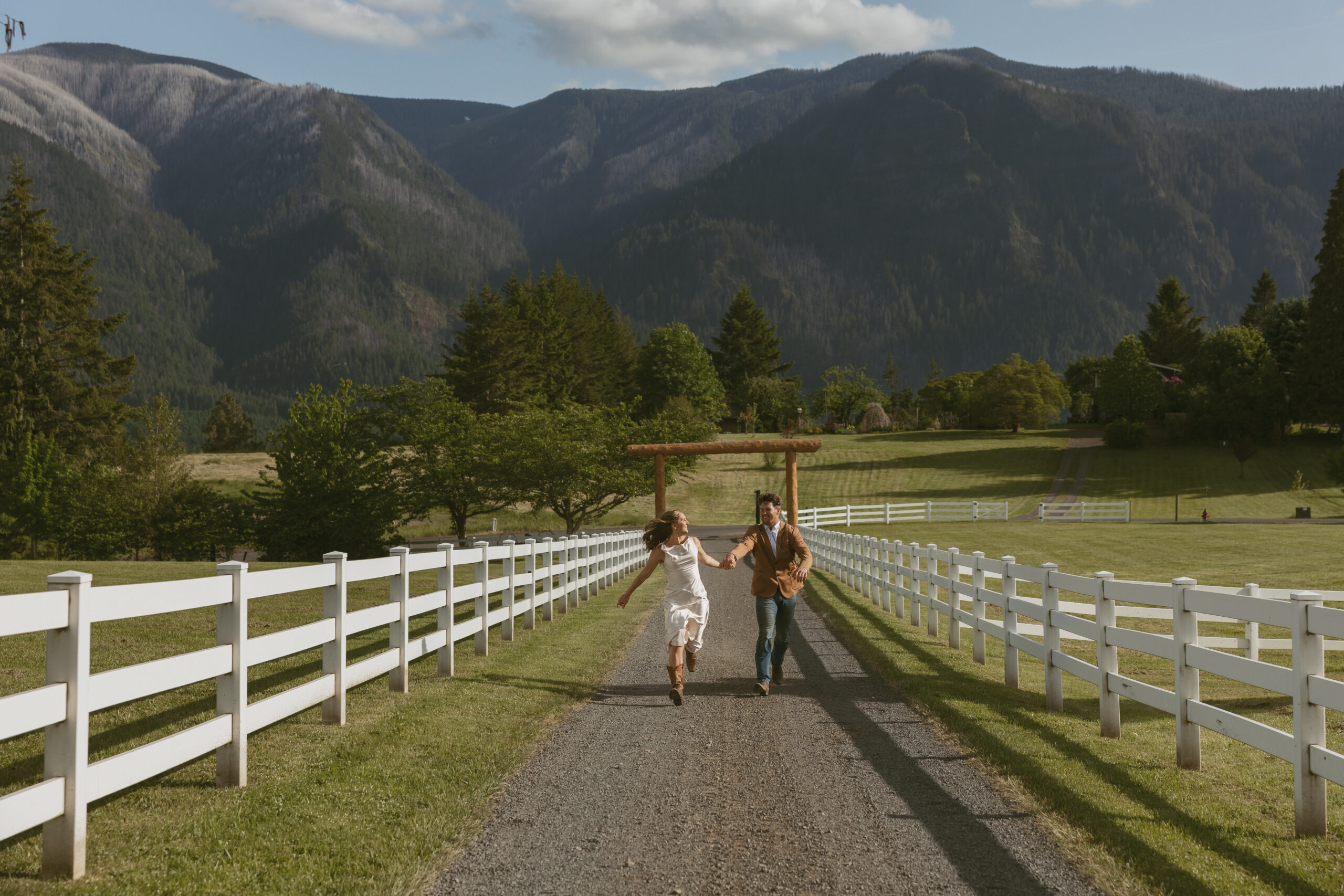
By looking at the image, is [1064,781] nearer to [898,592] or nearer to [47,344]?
[898,592]

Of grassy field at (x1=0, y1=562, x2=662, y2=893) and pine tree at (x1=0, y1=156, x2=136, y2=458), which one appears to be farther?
pine tree at (x1=0, y1=156, x2=136, y2=458)

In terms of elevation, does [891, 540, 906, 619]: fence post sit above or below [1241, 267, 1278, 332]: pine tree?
below

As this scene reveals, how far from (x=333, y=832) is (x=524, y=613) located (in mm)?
10375

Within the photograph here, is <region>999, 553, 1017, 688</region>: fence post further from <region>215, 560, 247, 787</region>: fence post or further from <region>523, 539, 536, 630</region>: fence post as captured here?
<region>215, 560, 247, 787</region>: fence post

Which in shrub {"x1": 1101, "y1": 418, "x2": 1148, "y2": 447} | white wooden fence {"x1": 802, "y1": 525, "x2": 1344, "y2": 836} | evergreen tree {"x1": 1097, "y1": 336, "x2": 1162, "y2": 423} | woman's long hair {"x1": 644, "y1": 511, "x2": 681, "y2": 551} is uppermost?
evergreen tree {"x1": 1097, "y1": 336, "x2": 1162, "y2": 423}

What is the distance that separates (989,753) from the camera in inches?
274

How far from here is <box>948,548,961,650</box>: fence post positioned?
41.8 ft

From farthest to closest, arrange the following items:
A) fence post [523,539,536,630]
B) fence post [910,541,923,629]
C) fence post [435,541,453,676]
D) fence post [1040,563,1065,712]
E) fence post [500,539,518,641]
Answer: fence post [910,541,923,629], fence post [523,539,536,630], fence post [500,539,518,641], fence post [435,541,453,676], fence post [1040,563,1065,712]

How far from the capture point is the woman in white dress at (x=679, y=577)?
9219 mm

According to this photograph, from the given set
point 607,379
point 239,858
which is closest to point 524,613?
point 239,858

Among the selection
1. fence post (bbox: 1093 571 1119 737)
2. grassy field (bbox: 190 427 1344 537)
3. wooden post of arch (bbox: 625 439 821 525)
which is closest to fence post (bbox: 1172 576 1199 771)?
fence post (bbox: 1093 571 1119 737)

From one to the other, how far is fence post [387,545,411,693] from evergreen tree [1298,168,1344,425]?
244 ft

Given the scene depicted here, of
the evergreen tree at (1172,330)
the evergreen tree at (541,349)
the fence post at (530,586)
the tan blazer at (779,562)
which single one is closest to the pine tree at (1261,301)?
the evergreen tree at (1172,330)

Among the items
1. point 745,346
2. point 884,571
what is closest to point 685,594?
point 884,571
